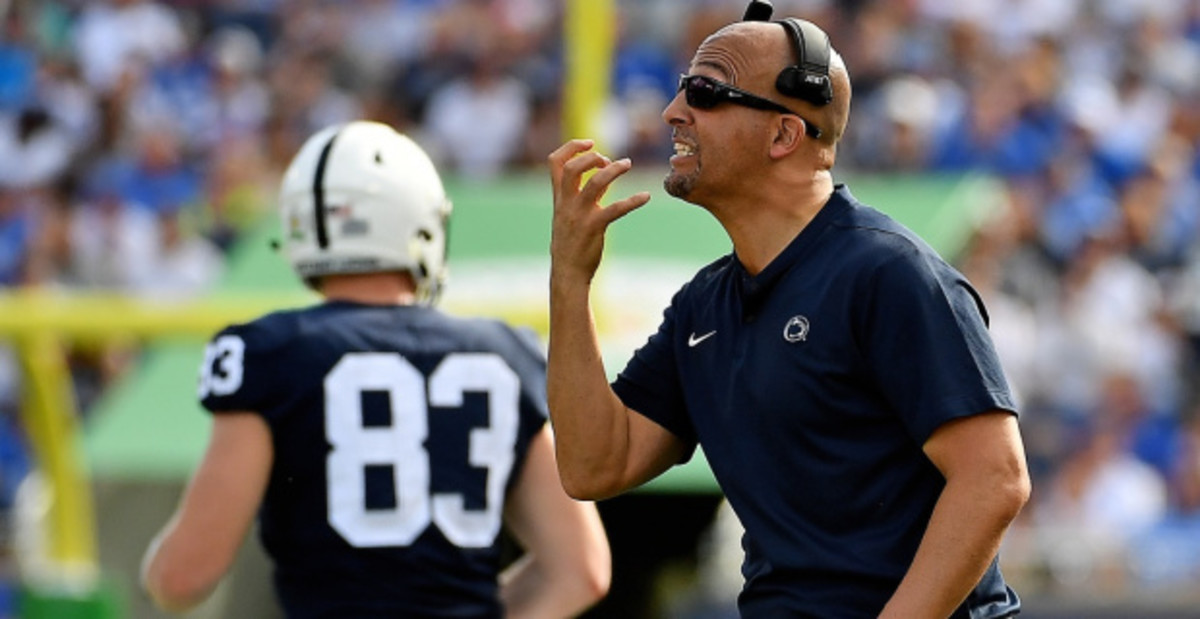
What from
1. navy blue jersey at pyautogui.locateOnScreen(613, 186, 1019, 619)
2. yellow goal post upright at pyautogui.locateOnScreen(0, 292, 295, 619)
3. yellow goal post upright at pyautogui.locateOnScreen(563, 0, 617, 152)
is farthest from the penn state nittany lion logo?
yellow goal post upright at pyautogui.locateOnScreen(563, 0, 617, 152)

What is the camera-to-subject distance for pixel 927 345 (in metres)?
3.05

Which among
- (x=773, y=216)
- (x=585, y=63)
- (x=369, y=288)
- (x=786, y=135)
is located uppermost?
(x=786, y=135)

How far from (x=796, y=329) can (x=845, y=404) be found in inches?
5.1

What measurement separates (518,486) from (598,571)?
22 centimetres

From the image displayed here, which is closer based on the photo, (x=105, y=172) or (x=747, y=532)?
(x=747, y=532)

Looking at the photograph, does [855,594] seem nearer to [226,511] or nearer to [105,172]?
[226,511]

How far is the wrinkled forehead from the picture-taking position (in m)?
3.28

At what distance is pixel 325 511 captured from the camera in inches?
155

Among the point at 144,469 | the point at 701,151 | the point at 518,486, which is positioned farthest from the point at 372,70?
the point at 701,151

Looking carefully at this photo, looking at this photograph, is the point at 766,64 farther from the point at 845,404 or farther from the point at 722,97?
the point at 845,404

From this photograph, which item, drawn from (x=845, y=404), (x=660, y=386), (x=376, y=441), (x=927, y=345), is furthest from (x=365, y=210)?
(x=927, y=345)

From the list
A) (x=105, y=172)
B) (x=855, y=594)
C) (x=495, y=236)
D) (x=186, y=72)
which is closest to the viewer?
(x=855, y=594)

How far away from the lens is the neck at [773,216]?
130 inches

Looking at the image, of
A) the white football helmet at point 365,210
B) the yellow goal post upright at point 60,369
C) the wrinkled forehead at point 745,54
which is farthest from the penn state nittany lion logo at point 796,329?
the yellow goal post upright at point 60,369
